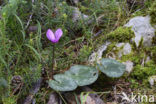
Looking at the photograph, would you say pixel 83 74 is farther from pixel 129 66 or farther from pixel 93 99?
pixel 129 66

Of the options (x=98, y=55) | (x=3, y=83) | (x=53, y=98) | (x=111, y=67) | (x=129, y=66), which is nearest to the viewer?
(x=3, y=83)

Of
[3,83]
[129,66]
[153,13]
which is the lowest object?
[129,66]

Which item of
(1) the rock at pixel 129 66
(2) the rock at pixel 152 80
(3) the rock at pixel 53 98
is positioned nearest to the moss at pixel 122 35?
(1) the rock at pixel 129 66

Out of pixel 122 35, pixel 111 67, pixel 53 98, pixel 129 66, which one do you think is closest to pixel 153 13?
pixel 122 35

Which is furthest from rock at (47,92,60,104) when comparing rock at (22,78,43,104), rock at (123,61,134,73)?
rock at (123,61,134,73)

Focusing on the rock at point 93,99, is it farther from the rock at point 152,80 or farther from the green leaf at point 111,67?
the rock at point 152,80

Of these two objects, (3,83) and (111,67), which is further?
(111,67)

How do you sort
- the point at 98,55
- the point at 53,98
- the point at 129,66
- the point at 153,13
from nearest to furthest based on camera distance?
the point at 53,98, the point at 129,66, the point at 98,55, the point at 153,13
